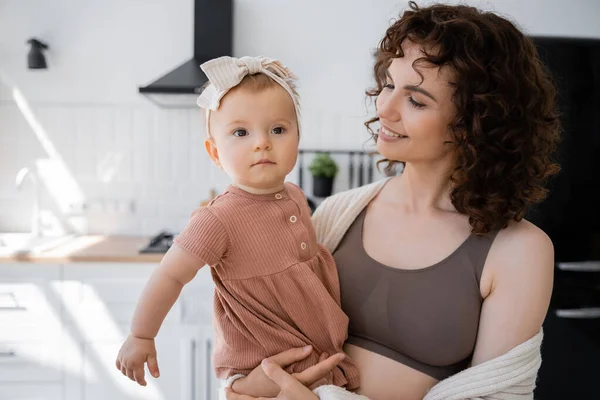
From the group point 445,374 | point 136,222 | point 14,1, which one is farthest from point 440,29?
point 14,1

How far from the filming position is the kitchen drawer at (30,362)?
8.45 feet

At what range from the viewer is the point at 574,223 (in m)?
2.44

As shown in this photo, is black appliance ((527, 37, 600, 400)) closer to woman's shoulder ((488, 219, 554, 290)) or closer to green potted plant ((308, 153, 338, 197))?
green potted plant ((308, 153, 338, 197))

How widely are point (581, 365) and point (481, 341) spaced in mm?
1632

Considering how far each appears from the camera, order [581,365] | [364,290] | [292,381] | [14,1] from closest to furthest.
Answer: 1. [292,381]
2. [364,290]
3. [581,365]
4. [14,1]

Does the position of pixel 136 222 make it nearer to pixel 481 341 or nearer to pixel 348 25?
pixel 348 25

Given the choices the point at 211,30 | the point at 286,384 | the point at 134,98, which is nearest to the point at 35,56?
the point at 134,98

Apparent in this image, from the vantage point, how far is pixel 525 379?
1.04m

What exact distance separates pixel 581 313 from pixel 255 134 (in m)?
1.98

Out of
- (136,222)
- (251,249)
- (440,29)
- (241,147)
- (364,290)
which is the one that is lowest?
(136,222)

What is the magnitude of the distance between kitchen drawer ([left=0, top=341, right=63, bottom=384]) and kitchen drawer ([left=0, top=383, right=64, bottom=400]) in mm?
24

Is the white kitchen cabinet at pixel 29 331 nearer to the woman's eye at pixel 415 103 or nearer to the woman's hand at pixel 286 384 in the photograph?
the woman's hand at pixel 286 384

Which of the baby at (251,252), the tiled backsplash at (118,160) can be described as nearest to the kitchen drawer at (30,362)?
the tiled backsplash at (118,160)

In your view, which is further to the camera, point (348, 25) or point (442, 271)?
point (348, 25)
